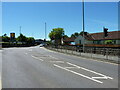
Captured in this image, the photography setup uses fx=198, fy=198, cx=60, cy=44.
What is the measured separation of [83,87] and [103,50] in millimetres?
18700

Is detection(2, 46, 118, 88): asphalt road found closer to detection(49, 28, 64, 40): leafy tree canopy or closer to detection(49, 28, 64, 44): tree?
detection(49, 28, 64, 44): tree

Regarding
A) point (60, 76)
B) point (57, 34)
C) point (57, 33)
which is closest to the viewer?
point (60, 76)

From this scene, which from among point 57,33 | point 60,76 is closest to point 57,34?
point 57,33

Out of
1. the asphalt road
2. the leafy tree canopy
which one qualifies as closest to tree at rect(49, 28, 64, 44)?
the leafy tree canopy

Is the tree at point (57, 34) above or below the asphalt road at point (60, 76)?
above

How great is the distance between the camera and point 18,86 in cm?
824

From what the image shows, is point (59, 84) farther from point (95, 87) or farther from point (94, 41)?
point (94, 41)

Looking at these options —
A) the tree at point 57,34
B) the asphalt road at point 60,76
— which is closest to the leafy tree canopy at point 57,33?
the tree at point 57,34

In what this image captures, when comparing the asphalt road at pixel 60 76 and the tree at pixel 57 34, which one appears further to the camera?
the tree at pixel 57 34

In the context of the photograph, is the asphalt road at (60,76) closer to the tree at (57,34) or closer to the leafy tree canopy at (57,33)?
the tree at (57,34)

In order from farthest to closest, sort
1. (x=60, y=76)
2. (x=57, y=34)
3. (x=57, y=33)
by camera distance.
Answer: (x=57, y=33) < (x=57, y=34) < (x=60, y=76)

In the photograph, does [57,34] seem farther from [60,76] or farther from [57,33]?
[60,76]

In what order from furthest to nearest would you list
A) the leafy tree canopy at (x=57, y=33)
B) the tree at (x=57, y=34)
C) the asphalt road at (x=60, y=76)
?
1. the leafy tree canopy at (x=57, y=33)
2. the tree at (x=57, y=34)
3. the asphalt road at (x=60, y=76)

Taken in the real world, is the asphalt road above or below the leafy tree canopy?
below
